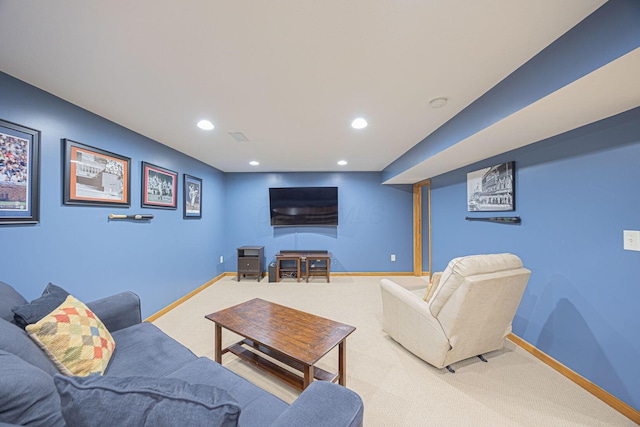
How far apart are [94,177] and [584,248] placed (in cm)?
429

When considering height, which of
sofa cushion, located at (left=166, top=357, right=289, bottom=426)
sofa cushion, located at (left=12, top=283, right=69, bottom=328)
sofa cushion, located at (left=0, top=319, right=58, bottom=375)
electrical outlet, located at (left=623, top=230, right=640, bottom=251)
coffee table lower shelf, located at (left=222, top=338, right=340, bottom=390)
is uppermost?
electrical outlet, located at (left=623, top=230, right=640, bottom=251)

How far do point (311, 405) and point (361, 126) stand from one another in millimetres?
2346

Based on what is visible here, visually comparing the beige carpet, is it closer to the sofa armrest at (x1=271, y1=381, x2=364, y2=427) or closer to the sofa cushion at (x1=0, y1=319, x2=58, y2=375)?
the sofa armrest at (x1=271, y1=381, x2=364, y2=427)

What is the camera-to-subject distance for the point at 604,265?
1.64 m

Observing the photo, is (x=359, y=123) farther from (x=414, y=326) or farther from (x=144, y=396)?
(x=144, y=396)

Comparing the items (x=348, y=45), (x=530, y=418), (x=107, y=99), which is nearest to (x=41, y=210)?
(x=107, y=99)

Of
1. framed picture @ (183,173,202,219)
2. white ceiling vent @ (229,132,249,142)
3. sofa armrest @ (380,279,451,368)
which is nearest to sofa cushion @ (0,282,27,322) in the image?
white ceiling vent @ (229,132,249,142)

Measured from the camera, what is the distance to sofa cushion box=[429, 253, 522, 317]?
1700 millimetres

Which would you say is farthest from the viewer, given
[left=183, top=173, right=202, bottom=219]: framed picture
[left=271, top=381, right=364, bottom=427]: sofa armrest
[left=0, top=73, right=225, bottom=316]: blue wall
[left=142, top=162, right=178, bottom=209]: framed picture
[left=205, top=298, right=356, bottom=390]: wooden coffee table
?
[left=183, top=173, right=202, bottom=219]: framed picture

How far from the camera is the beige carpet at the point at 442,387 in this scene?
1.47 meters

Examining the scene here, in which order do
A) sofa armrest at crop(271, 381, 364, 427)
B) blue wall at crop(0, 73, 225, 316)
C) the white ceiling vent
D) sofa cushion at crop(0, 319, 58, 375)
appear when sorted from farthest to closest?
the white ceiling vent
blue wall at crop(0, 73, 225, 316)
sofa cushion at crop(0, 319, 58, 375)
sofa armrest at crop(271, 381, 364, 427)

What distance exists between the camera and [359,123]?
2.37 meters

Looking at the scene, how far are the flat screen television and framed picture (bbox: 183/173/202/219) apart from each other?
1399 mm

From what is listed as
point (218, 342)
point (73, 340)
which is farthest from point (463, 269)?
point (73, 340)
